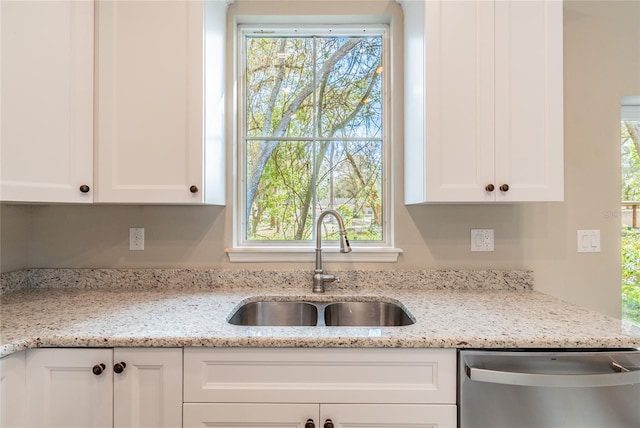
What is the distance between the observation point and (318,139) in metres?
1.77

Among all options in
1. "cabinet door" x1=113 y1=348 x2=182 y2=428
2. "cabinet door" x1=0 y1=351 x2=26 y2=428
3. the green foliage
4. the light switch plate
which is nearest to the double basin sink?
"cabinet door" x1=113 y1=348 x2=182 y2=428

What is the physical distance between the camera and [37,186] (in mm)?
1221

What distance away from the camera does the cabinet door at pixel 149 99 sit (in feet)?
4.42

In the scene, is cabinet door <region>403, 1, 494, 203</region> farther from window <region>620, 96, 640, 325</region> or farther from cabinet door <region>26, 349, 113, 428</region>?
cabinet door <region>26, 349, 113, 428</region>

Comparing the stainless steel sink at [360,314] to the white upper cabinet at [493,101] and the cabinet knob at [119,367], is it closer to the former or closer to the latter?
the white upper cabinet at [493,101]

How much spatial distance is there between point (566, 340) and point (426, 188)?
691 mm

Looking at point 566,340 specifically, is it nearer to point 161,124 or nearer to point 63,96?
point 161,124

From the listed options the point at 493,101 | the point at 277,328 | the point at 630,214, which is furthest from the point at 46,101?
the point at 630,214

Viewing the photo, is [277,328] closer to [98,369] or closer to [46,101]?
[98,369]

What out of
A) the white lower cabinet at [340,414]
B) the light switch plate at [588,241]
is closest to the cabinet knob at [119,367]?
the white lower cabinet at [340,414]

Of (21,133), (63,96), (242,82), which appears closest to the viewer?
(21,133)

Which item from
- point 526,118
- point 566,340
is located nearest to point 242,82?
point 526,118

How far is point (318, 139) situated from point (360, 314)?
3.09 feet

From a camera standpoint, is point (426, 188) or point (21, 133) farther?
point (426, 188)
